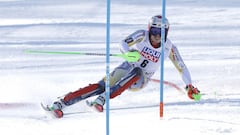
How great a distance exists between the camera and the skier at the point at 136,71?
688 cm

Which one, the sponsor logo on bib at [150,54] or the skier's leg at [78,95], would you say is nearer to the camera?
the skier's leg at [78,95]

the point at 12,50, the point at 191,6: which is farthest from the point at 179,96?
the point at 191,6

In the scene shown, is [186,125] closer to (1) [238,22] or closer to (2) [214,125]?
(2) [214,125]

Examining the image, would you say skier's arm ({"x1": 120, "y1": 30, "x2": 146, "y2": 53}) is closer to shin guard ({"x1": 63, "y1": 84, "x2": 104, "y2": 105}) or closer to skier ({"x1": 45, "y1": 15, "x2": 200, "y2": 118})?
skier ({"x1": 45, "y1": 15, "x2": 200, "y2": 118})

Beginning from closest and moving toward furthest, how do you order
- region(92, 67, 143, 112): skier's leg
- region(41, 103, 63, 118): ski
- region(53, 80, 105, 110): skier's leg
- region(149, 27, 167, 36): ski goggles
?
region(41, 103, 63, 118): ski, region(53, 80, 105, 110): skier's leg, region(92, 67, 143, 112): skier's leg, region(149, 27, 167, 36): ski goggles

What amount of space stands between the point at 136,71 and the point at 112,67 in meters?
3.32

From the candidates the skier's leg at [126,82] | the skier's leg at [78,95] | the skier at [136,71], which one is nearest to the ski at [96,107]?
the skier at [136,71]

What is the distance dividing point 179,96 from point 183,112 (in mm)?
1110

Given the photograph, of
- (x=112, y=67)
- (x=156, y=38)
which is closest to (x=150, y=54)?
(x=156, y=38)

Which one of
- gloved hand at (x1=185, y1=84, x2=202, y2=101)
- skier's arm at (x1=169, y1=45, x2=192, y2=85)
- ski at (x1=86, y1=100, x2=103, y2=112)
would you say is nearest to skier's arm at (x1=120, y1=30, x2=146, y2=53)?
skier's arm at (x1=169, y1=45, x2=192, y2=85)

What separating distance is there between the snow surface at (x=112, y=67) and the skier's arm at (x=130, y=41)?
0.69 m

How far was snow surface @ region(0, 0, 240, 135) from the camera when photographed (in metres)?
6.33

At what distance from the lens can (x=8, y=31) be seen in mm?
15922

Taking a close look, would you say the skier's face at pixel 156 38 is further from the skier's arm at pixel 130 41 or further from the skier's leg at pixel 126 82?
the skier's leg at pixel 126 82
